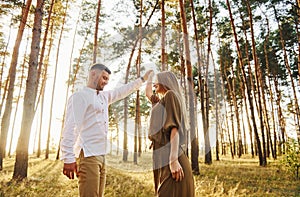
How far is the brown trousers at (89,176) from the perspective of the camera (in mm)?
2591

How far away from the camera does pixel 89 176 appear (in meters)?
2.62

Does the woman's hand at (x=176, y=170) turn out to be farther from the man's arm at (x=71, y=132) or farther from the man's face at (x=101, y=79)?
the man's face at (x=101, y=79)

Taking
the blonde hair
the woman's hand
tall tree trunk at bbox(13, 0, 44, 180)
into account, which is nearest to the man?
the blonde hair

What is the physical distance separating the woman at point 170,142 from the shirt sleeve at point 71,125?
2.56 feet

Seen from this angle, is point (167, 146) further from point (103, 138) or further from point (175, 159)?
point (103, 138)

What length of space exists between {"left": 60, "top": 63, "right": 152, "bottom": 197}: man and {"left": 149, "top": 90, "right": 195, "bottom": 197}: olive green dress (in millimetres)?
610

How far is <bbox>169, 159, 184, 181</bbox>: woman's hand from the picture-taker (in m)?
2.35

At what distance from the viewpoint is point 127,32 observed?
60.8 feet

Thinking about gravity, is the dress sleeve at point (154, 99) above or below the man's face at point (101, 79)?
below

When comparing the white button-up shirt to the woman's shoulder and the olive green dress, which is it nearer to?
the olive green dress

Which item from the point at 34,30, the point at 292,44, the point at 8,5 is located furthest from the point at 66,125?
the point at 292,44

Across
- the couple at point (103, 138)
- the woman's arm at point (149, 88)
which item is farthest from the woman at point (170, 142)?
the woman's arm at point (149, 88)

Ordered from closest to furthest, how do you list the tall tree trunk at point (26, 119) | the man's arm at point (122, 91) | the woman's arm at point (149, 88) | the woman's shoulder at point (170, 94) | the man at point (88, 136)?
1. the woman's shoulder at point (170, 94)
2. the man at point (88, 136)
3. the woman's arm at point (149, 88)
4. the man's arm at point (122, 91)
5. the tall tree trunk at point (26, 119)

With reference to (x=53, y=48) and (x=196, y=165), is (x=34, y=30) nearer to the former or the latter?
(x=196, y=165)
